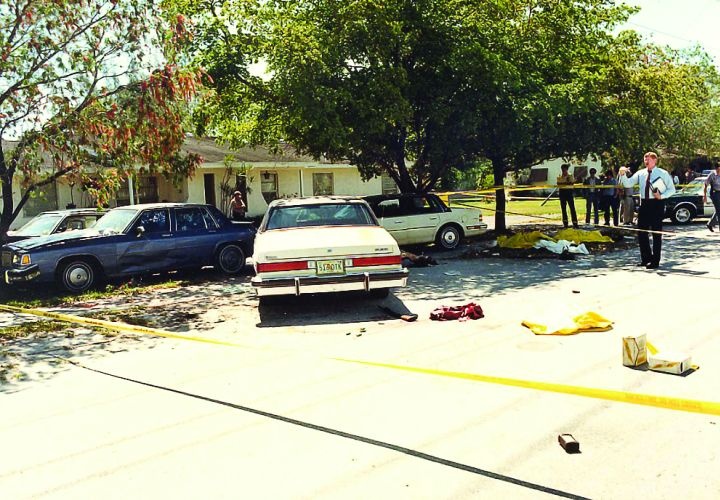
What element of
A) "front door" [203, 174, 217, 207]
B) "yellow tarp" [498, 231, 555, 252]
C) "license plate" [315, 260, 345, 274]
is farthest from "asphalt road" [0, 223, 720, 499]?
"front door" [203, 174, 217, 207]

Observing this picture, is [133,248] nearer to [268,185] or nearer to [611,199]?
[611,199]

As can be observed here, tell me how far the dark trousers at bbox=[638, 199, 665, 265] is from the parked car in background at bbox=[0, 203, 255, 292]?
751 centimetres

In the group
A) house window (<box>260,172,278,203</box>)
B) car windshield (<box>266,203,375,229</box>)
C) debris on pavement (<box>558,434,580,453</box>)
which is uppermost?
house window (<box>260,172,278,203</box>)

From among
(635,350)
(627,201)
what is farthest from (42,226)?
(627,201)

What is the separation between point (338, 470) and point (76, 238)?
912cm

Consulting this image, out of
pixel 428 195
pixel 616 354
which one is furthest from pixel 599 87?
pixel 616 354

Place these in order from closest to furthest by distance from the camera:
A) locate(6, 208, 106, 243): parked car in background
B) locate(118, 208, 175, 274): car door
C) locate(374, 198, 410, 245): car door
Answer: locate(118, 208, 175, 274): car door, locate(6, 208, 106, 243): parked car in background, locate(374, 198, 410, 245): car door

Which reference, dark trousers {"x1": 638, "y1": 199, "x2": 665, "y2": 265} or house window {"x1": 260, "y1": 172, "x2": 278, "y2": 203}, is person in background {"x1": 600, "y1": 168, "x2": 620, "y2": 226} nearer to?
dark trousers {"x1": 638, "y1": 199, "x2": 665, "y2": 265}

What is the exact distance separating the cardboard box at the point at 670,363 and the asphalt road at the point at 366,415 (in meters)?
0.09

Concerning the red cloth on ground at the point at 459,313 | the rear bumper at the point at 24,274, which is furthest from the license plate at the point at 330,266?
the rear bumper at the point at 24,274

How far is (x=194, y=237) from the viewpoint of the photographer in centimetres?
1257

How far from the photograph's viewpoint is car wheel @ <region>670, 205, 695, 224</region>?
66.7 ft

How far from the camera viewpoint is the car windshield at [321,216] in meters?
9.52

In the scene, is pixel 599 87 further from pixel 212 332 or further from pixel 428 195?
pixel 212 332
